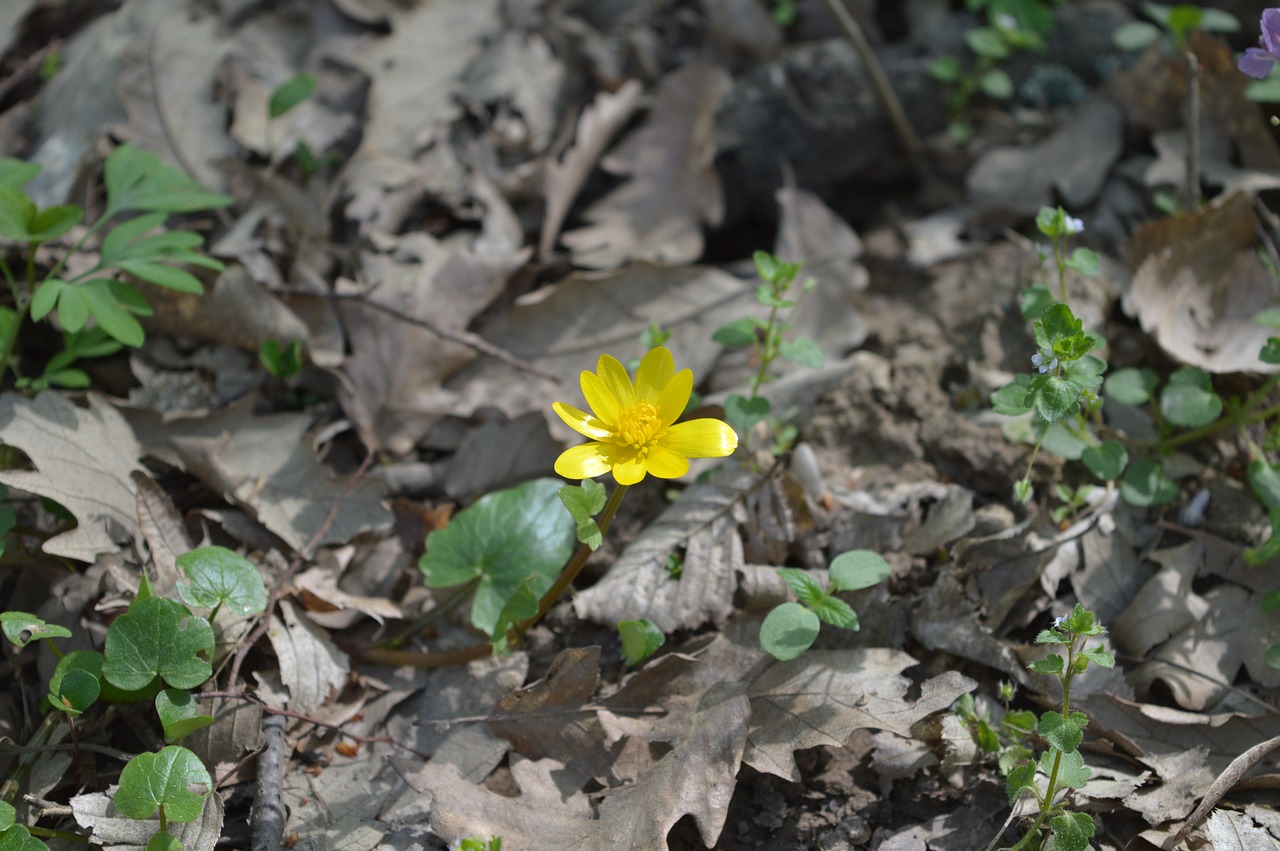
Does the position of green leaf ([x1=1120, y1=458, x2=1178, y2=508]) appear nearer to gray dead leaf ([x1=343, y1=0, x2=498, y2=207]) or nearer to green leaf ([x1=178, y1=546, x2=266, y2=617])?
green leaf ([x1=178, y1=546, x2=266, y2=617])

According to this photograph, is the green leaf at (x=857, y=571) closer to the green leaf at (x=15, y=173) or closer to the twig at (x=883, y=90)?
the twig at (x=883, y=90)

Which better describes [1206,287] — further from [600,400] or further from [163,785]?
[163,785]

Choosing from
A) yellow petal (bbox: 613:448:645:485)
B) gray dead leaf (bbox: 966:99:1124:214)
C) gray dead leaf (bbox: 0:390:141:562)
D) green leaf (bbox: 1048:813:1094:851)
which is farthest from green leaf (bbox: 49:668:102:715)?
gray dead leaf (bbox: 966:99:1124:214)

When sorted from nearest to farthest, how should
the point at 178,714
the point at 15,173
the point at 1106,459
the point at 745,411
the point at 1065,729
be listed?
the point at 1065,729, the point at 178,714, the point at 1106,459, the point at 745,411, the point at 15,173

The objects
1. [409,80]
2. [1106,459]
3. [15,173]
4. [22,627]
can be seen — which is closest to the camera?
[22,627]

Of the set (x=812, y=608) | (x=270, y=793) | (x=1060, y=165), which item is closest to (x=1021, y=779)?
(x=812, y=608)

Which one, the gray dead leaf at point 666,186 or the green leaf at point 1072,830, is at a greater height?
the gray dead leaf at point 666,186

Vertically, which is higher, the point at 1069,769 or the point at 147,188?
the point at 147,188

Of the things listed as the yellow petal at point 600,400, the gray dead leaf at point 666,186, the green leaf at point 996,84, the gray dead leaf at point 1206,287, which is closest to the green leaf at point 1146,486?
the gray dead leaf at point 1206,287
